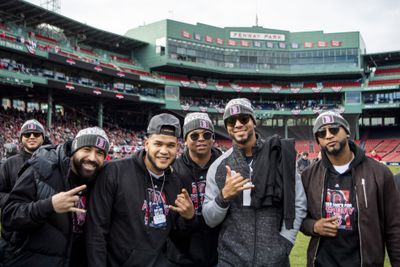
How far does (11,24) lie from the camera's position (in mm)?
34781

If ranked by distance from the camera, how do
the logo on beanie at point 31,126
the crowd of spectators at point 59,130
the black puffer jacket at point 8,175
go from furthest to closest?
1. the crowd of spectators at point 59,130
2. the logo on beanie at point 31,126
3. the black puffer jacket at point 8,175

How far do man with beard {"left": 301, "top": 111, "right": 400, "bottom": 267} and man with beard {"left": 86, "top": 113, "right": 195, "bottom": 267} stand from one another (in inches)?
52.3

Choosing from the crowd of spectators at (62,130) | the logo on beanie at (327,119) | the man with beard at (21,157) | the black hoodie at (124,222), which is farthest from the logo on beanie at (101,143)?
the crowd of spectators at (62,130)

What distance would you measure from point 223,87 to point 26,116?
27.9 metres

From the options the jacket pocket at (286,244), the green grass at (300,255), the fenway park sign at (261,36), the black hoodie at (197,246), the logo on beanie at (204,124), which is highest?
the fenway park sign at (261,36)

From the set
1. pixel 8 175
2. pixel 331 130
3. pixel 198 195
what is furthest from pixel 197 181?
pixel 8 175

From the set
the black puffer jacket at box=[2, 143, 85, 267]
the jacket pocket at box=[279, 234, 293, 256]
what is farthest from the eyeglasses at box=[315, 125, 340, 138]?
the black puffer jacket at box=[2, 143, 85, 267]

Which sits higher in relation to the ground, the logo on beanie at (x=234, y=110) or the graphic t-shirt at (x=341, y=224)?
the logo on beanie at (x=234, y=110)

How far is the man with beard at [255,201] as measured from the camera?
10.6 feet

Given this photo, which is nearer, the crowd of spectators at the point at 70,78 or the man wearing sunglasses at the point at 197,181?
the man wearing sunglasses at the point at 197,181

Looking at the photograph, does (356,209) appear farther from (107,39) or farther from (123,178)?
(107,39)

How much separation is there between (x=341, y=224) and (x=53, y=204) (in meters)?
2.75

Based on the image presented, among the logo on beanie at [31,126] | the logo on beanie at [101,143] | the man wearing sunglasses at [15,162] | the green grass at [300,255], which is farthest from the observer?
the green grass at [300,255]

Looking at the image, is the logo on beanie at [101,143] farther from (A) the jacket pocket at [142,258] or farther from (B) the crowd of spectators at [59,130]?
(B) the crowd of spectators at [59,130]
